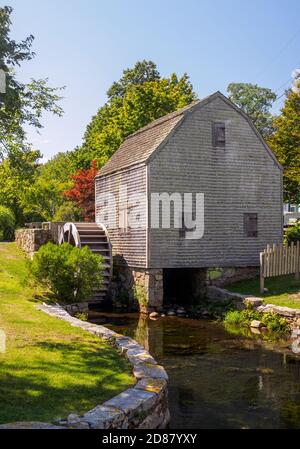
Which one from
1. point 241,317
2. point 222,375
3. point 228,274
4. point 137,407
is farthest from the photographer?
point 228,274

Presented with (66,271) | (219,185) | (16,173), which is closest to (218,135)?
(219,185)

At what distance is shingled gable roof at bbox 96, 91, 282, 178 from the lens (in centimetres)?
1767

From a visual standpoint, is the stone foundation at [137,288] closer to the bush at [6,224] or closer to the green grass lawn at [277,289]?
the green grass lawn at [277,289]

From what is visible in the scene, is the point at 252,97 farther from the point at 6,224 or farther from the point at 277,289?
the point at 277,289

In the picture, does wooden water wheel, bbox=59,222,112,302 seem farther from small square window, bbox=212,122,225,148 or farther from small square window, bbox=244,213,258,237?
small square window, bbox=212,122,225,148

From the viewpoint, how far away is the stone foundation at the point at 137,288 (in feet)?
56.5

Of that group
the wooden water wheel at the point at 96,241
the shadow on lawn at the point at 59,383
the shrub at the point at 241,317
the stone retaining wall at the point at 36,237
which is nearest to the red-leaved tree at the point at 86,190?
the stone retaining wall at the point at 36,237

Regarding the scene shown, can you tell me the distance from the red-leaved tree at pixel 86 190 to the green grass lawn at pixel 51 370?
20603mm

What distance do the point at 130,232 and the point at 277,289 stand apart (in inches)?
241

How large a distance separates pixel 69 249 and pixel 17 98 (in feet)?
23.6

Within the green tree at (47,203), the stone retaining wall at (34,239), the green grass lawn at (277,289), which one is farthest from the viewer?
the green tree at (47,203)

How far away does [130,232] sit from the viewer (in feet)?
61.4

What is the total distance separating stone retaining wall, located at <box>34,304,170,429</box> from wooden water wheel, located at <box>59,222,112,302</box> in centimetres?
1027

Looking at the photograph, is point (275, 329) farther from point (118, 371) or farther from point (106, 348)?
point (118, 371)
